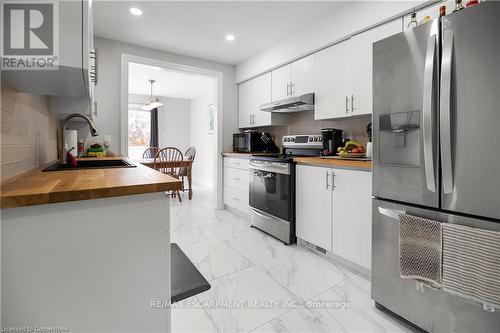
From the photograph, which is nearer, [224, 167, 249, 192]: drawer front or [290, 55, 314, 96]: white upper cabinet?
[290, 55, 314, 96]: white upper cabinet

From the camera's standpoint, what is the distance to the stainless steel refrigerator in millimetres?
1060

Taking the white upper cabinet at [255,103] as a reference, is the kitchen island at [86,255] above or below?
below

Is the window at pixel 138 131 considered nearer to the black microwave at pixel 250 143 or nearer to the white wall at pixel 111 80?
the white wall at pixel 111 80

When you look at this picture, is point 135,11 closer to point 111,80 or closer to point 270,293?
point 111,80

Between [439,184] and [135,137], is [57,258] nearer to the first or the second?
[439,184]

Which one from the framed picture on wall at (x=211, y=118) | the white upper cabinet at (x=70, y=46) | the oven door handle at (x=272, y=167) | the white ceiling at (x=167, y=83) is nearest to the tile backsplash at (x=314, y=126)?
the oven door handle at (x=272, y=167)

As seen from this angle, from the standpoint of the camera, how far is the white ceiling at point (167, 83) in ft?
15.6

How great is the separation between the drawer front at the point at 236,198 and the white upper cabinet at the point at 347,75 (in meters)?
1.48

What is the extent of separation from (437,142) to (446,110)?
Answer: 154 millimetres

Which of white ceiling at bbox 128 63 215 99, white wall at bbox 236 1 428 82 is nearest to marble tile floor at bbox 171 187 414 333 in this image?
white wall at bbox 236 1 428 82

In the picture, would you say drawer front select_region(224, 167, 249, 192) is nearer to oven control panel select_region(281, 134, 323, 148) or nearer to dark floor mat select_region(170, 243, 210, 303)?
oven control panel select_region(281, 134, 323, 148)

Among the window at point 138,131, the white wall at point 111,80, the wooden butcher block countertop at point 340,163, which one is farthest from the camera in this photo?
the window at point 138,131

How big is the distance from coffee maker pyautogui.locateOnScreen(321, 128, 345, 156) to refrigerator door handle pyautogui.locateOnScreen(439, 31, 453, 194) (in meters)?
1.44

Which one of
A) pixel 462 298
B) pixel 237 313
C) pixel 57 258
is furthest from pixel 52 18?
pixel 462 298
